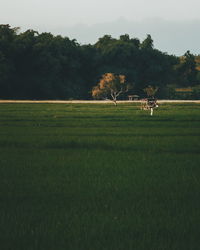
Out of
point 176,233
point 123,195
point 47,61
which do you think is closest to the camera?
point 176,233

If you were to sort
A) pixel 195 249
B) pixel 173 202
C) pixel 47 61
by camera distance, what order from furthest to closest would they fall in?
pixel 47 61 → pixel 173 202 → pixel 195 249

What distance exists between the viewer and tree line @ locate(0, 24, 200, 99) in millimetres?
70375

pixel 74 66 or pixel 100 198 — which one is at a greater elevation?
pixel 74 66

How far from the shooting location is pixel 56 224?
5633 mm

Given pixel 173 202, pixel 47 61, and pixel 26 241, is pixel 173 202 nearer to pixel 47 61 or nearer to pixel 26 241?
pixel 26 241

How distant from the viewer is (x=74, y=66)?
7506cm

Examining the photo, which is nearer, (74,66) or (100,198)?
(100,198)

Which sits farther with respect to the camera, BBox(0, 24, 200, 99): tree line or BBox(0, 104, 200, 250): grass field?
BBox(0, 24, 200, 99): tree line

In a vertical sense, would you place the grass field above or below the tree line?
below

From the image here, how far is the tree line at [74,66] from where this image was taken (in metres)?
70.4

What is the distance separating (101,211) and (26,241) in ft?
4.72

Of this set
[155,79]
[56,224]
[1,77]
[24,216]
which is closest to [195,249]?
[56,224]

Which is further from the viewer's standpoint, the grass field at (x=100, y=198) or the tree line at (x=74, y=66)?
the tree line at (x=74, y=66)

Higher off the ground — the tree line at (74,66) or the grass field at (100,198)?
the tree line at (74,66)
